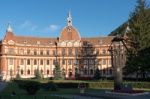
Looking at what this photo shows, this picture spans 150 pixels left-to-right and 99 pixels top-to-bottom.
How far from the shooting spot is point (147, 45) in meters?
65.8

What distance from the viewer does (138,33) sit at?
2677 inches

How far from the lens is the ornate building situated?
114125 millimetres

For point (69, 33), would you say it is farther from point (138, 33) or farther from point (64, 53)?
point (138, 33)

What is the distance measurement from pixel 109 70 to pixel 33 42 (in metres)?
28.0

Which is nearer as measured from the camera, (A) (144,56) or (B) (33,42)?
(A) (144,56)

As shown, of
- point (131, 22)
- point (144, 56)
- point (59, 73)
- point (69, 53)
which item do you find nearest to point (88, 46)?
point (69, 53)

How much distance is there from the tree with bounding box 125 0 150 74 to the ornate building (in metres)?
46.2

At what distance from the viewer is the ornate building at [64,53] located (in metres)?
114

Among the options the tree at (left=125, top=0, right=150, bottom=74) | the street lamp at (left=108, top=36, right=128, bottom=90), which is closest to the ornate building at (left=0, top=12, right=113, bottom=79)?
the tree at (left=125, top=0, right=150, bottom=74)

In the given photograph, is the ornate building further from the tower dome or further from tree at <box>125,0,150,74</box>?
tree at <box>125,0,150,74</box>

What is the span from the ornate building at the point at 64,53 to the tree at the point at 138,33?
46.2m

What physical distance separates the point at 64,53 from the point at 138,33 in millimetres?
52171

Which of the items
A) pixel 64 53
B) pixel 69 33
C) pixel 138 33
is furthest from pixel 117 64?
pixel 69 33

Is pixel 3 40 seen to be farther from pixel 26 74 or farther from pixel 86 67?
pixel 86 67
